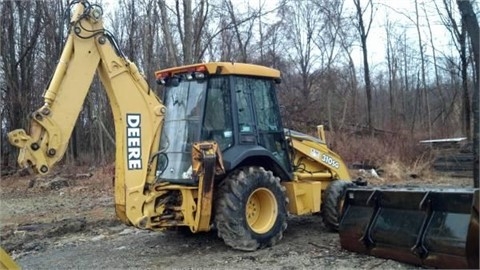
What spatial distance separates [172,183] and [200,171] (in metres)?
0.56

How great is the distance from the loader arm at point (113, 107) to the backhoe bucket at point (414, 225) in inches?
107

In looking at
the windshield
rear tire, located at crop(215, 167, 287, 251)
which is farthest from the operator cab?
rear tire, located at crop(215, 167, 287, 251)

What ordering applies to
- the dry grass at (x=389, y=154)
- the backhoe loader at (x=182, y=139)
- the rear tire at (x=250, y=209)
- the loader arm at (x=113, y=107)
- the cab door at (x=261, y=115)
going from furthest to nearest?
the dry grass at (x=389, y=154) < the cab door at (x=261, y=115) < the rear tire at (x=250, y=209) < the backhoe loader at (x=182, y=139) < the loader arm at (x=113, y=107)

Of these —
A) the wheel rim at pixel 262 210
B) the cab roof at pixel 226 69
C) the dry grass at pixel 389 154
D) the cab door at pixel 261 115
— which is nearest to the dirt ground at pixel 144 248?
the wheel rim at pixel 262 210

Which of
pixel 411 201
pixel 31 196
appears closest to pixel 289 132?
Answer: pixel 411 201

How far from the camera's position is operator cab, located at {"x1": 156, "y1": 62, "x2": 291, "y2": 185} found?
7086 mm

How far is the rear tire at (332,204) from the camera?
8086mm

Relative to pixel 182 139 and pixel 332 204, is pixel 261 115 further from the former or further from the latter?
pixel 332 204

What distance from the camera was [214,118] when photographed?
7.21 metres

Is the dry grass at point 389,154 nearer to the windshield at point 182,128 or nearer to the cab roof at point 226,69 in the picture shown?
the cab roof at point 226,69

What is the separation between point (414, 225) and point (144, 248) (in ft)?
12.4

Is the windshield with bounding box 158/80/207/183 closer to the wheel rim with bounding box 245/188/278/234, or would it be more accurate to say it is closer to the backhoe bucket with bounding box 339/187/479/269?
the wheel rim with bounding box 245/188/278/234

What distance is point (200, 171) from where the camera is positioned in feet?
21.6

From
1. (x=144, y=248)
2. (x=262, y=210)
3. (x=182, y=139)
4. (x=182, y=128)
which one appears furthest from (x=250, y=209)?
(x=144, y=248)
